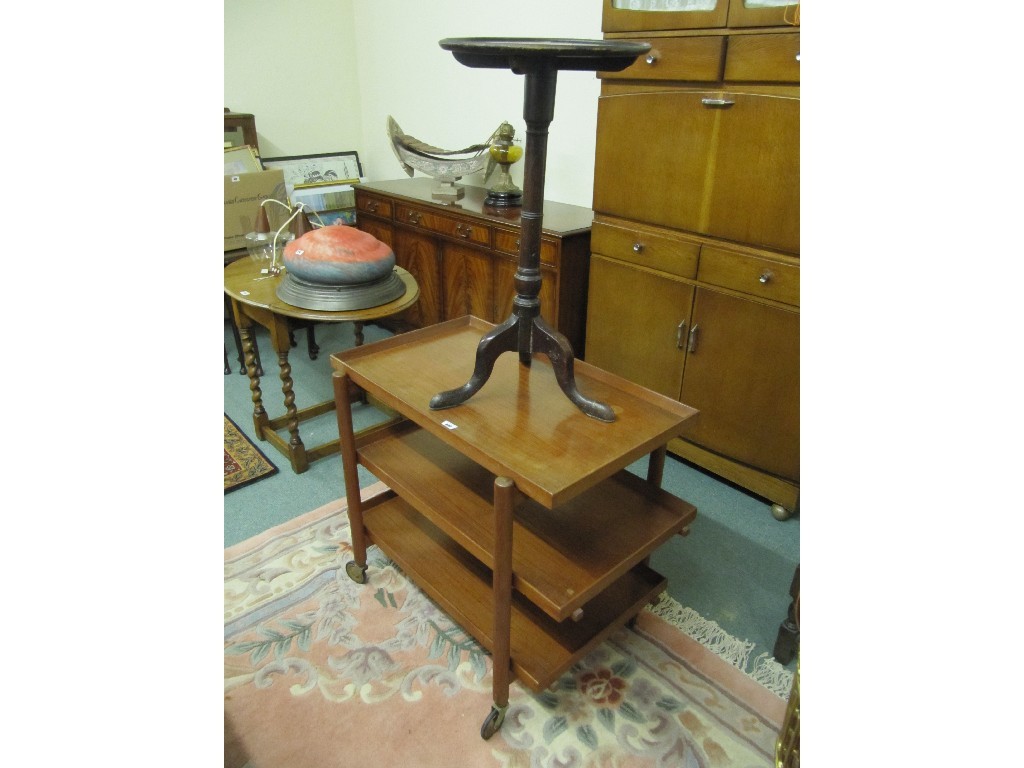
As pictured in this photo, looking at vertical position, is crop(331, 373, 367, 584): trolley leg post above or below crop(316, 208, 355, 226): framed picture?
below

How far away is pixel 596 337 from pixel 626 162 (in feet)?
2.03

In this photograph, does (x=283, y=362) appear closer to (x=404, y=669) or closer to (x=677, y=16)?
(x=404, y=669)

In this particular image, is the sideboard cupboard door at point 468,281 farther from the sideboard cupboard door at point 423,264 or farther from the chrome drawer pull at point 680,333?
the chrome drawer pull at point 680,333

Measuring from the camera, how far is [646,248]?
6.68 feet

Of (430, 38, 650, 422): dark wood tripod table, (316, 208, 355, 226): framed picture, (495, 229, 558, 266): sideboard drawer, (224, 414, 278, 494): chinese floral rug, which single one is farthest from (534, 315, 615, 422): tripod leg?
(316, 208, 355, 226): framed picture

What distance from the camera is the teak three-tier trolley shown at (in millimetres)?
1122

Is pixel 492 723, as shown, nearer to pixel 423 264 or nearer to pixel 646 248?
pixel 646 248

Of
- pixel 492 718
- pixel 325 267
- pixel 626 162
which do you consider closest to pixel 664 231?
pixel 626 162

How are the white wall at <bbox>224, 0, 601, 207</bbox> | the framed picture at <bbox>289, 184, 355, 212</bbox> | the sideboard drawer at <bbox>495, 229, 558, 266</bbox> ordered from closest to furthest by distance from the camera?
the sideboard drawer at <bbox>495, 229, 558, 266</bbox>
the white wall at <bbox>224, 0, 601, 207</bbox>
the framed picture at <bbox>289, 184, 355, 212</bbox>

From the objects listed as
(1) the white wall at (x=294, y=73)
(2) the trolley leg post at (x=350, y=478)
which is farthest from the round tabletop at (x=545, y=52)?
(1) the white wall at (x=294, y=73)

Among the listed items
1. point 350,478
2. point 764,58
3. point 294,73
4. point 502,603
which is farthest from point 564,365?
point 294,73

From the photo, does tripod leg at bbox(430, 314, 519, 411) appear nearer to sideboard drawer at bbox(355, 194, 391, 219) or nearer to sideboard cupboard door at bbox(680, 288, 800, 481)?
sideboard cupboard door at bbox(680, 288, 800, 481)

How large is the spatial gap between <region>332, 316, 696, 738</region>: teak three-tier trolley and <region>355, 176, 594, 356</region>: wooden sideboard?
2.51ft

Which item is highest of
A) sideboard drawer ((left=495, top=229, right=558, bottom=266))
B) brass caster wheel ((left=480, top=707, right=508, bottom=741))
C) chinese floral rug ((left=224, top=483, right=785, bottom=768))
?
sideboard drawer ((left=495, top=229, right=558, bottom=266))
